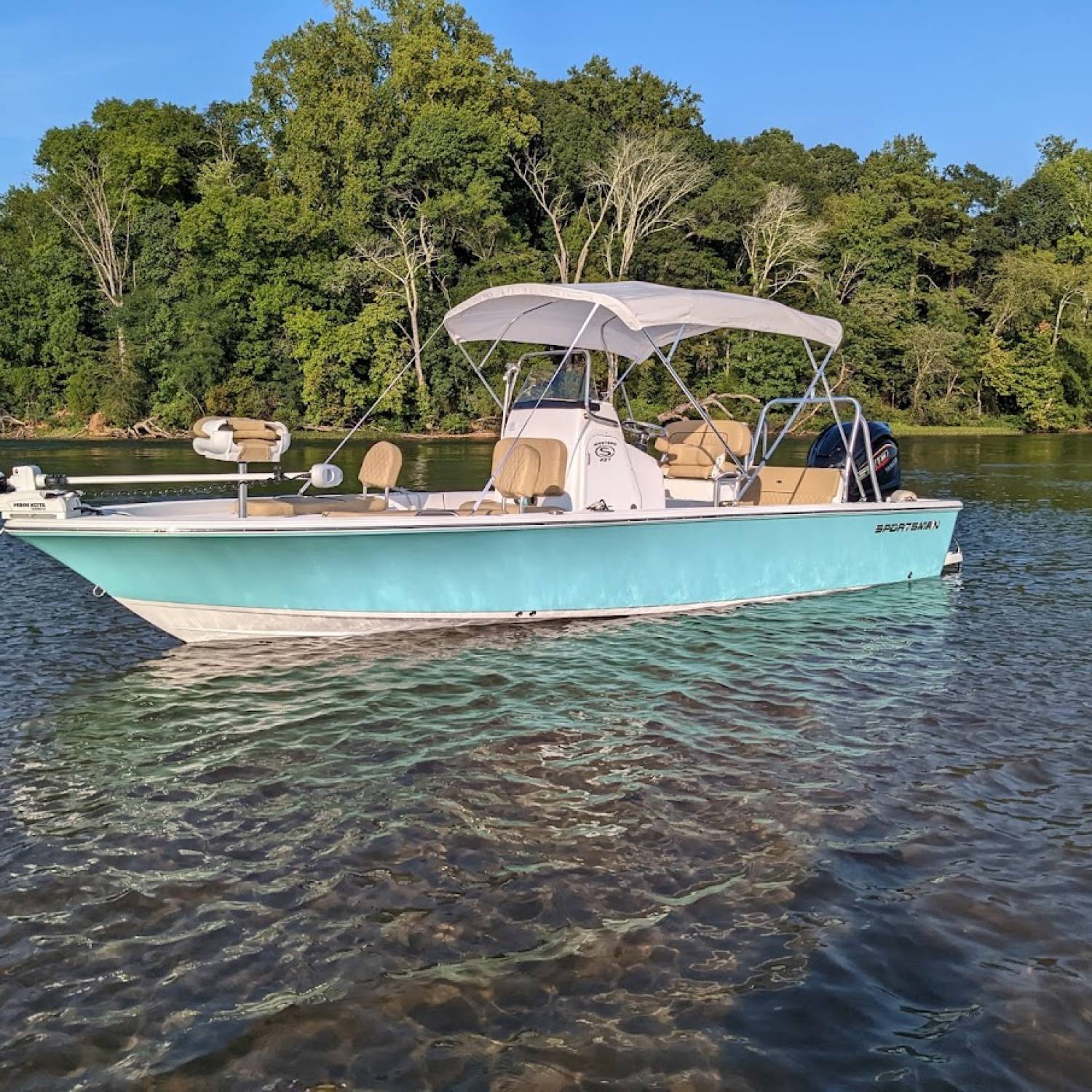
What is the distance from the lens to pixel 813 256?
60.0 meters

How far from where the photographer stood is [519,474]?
9609mm

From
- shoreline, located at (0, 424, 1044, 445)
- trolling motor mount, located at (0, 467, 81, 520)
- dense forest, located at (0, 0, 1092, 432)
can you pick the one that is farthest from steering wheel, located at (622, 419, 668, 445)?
dense forest, located at (0, 0, 1092, 432)

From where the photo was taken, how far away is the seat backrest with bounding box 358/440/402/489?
34.4ft

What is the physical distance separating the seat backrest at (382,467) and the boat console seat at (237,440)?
1438 mm

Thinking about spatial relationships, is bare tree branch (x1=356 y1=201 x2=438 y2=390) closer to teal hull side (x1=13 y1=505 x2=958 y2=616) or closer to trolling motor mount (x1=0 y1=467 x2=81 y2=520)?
teal hull side (x1=13 y1=505 x2=958 y2=616)

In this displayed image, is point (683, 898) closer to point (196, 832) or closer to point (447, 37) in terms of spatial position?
point (196, 832)

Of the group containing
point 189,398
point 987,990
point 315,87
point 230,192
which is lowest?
point 987,990

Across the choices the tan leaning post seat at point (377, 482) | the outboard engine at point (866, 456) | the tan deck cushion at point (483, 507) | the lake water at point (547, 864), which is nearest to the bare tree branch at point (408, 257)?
the outboard engine at point (866, 456)

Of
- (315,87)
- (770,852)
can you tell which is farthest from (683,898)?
(315,87)

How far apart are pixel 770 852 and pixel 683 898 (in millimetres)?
728

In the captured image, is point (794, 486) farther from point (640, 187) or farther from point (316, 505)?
point (640, 187)

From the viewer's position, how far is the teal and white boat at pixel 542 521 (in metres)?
8.61

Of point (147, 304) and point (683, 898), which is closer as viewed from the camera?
point (683, 898)

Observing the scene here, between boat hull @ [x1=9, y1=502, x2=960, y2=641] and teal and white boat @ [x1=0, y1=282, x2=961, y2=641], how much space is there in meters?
0.02
